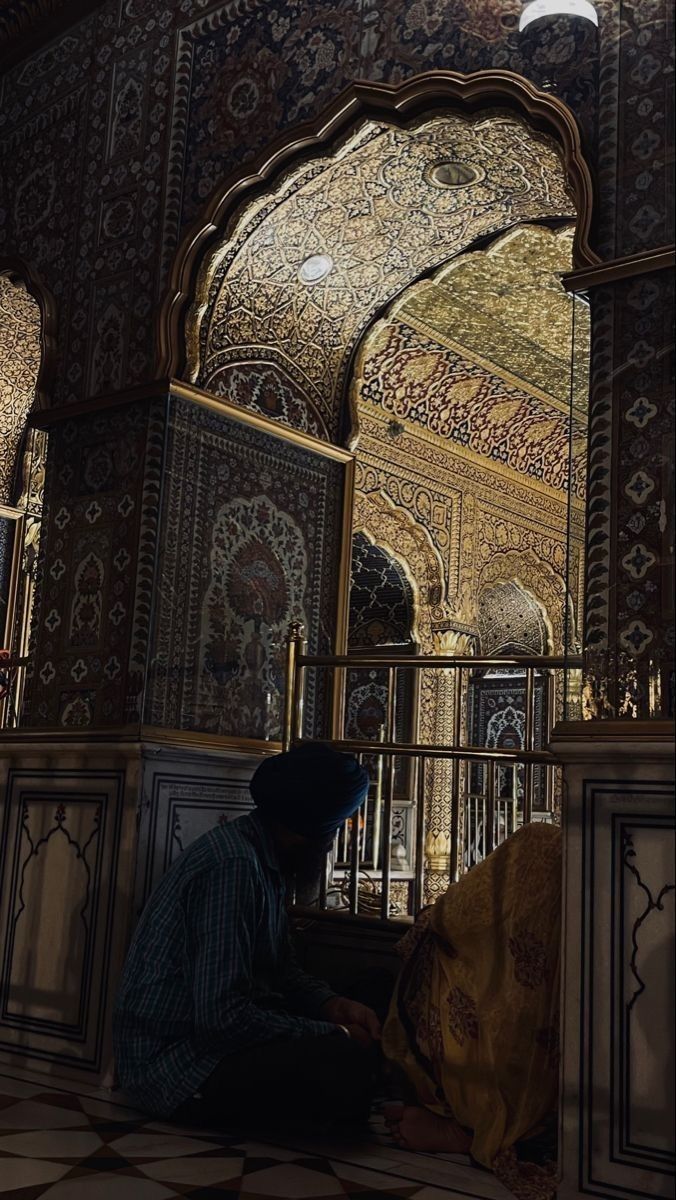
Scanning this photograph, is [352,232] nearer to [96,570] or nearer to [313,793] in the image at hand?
[96,570]

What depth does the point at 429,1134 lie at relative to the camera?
3076mm

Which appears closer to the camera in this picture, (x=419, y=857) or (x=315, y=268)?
(x=419, y=857)

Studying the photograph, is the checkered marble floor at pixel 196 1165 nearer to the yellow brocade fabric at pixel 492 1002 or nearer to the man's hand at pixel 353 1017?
the yellow brocade fabric at pixel 492 1002

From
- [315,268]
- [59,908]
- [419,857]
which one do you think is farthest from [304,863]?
[315,268]

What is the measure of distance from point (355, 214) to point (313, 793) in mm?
2188

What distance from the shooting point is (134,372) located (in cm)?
439

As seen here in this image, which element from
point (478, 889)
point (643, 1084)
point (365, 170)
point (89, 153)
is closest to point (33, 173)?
point (89, 153)

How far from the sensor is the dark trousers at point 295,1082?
304cm

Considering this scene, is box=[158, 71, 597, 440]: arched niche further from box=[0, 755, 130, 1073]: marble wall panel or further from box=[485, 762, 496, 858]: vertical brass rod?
box=[485, 762, 496, 858]: vertical brass rod

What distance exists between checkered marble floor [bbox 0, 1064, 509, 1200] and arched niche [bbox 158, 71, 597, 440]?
228 cm

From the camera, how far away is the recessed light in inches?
181

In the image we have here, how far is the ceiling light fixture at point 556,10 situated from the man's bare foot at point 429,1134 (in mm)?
2983

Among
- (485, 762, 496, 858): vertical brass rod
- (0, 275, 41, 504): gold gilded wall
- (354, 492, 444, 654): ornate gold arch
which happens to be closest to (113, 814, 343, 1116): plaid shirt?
(485, 762, 496, 858): vertical brass rod

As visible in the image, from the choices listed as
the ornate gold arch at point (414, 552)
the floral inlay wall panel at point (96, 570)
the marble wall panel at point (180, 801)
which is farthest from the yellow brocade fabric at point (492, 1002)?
the ornate gold arch at point (414, 552)
